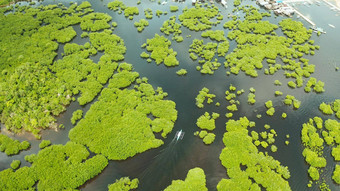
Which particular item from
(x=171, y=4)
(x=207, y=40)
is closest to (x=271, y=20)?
(x=207, y=40)

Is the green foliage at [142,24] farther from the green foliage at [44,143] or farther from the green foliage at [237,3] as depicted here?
the green foliage at [44,143]

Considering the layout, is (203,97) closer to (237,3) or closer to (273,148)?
(273,148)

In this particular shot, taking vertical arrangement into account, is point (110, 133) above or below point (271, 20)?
below

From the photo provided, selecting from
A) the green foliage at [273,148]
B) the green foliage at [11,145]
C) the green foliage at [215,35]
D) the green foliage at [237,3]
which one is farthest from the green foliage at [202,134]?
the green foliage at [237,3]

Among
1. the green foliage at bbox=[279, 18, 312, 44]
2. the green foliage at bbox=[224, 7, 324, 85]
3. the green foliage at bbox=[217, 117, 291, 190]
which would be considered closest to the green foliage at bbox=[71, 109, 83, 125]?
the green foliage at bbox=[217, 117, 291, 190]

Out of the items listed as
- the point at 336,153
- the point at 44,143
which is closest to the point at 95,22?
the point at 44,143

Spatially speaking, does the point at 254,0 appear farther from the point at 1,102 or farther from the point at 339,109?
the point at 1,102
